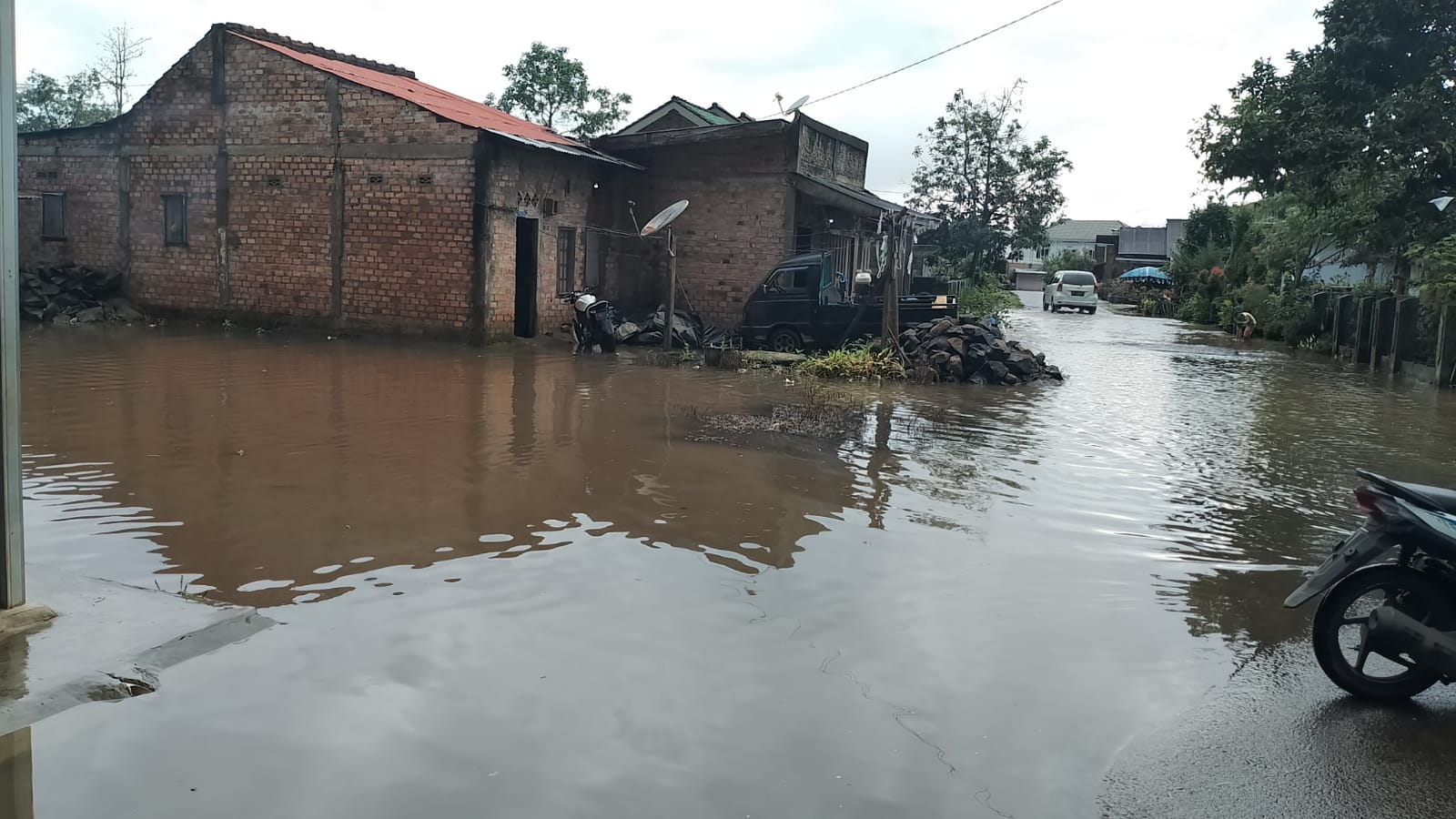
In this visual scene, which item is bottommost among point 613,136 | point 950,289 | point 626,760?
point 626,760

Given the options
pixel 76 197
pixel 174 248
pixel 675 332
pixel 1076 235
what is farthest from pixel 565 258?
pixel 1076 235

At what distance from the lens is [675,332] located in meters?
19.4

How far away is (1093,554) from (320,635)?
4.39 m

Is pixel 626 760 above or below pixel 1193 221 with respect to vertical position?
below

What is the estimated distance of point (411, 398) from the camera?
37.9 feet

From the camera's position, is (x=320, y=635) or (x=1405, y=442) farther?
(x=1405, y=442)

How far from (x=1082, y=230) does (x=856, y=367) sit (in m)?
79.3

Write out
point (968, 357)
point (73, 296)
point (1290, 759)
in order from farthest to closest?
point (73, 296), point (968, 357), point (1290, 759)

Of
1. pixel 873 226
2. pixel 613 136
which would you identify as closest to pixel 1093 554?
pixel 613 136

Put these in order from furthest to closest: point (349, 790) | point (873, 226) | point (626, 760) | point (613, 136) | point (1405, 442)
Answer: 1. point (873, 226)
2. point (613, 136)
3. point (1405, 442)
4. point (626, 760)
5. point (349, 790)

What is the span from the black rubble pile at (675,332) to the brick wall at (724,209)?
1089 millimetres

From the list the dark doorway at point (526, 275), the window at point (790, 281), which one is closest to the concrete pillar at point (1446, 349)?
the window at point (790, 281)

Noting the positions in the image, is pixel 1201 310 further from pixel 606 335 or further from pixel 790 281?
pixel 606 335

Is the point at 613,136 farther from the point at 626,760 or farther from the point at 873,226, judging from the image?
the point at 626,760
